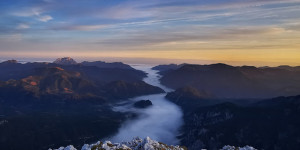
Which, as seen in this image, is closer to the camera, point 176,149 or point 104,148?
point 104,148

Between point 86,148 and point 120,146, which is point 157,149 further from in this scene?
point 86,148

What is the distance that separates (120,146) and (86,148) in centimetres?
2012

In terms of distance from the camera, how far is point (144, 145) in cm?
12788

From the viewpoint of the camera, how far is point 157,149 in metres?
125

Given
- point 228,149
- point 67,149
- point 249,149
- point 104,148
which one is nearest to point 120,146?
point 104,148

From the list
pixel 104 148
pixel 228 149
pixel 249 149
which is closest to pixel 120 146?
pixel 104 148

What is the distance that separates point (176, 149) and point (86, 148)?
58.2 metres

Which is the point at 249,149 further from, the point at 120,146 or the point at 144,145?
the point at 120,146

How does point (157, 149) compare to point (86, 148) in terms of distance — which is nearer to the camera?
point (86, 148)

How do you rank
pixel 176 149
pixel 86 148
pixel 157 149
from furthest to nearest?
pixel 176 149 → pixel 157 149 → pixel 86 148

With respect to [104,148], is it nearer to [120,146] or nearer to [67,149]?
[120,146]

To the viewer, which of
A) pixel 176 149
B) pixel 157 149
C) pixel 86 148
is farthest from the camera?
pixel 176 149

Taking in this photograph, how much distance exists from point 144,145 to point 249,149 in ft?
245

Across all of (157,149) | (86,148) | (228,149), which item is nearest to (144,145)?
(157,149)
